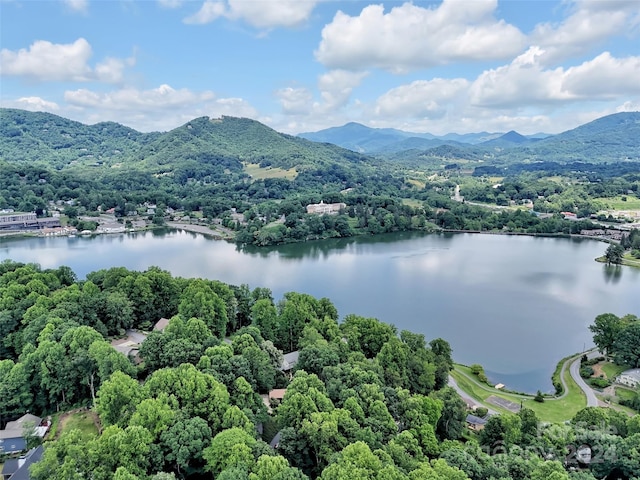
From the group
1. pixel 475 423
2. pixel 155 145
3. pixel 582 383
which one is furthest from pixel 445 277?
pixel 155 145

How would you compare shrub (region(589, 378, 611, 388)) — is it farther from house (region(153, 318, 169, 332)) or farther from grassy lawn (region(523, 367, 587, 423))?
house (region(153, 318, 169, 332))

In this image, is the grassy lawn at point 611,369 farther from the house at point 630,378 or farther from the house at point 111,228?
the house at point 111,228

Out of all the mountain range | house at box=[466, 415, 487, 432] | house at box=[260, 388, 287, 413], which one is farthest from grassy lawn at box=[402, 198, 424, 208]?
house at box=[260, 388, 287, 413]

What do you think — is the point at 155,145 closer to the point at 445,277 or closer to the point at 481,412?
the point at 445,277

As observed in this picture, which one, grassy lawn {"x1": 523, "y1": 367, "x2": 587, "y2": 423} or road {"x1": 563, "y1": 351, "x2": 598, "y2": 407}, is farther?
road {"x1": 563, "y1": 351, "x2": 598, "y2": 407}

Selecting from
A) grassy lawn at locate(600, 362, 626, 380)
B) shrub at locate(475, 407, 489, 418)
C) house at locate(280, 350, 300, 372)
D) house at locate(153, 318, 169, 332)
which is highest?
house at locate(153, 318, 169, 332)

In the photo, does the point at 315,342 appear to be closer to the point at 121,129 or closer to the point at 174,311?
the point at 174,311
